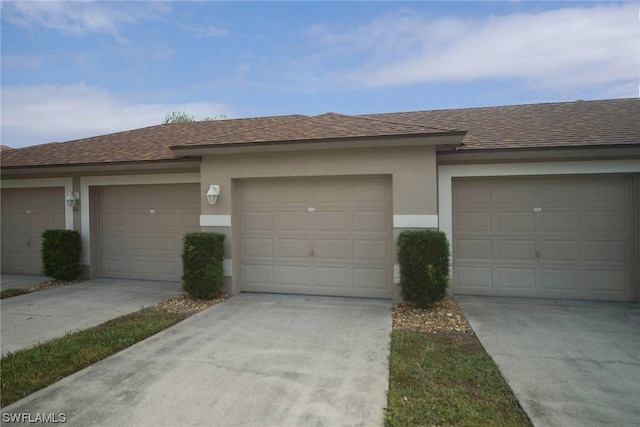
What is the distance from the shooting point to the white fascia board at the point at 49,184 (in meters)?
8.81

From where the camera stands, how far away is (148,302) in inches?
263

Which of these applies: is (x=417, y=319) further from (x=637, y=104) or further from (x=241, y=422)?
(x=637, y=104)

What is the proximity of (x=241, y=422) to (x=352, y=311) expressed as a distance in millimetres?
3404

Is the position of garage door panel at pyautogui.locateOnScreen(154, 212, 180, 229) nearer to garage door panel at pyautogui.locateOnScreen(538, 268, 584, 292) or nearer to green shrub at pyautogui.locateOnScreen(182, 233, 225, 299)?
green shrub at pyautogui.locateOnScreen(182, 233, 225, 299)

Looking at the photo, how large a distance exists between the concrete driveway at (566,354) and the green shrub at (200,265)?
465cm

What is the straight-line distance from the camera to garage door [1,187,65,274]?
30.2 ft

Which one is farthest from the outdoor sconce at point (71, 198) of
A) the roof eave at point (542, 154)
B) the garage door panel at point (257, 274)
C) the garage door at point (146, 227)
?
the roof eave at point (542, 154)

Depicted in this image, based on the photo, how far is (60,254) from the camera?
8227 millimetres

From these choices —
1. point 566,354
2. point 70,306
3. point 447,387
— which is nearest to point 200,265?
point 70,306

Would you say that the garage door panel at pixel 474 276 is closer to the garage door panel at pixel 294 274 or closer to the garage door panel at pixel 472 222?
the garage door panel at pixel 472 222

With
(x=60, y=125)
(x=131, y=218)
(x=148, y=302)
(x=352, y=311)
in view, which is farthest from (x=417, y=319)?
(x=60, y=125)

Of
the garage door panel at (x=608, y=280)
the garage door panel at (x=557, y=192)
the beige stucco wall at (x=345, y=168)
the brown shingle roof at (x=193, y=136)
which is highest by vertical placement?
the brown shingle roof at (x=193, y=136)

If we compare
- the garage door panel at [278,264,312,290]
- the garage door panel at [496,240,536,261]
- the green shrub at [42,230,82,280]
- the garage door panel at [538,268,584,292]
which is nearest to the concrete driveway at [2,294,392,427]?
the garage door panel at [278,264,312,290]

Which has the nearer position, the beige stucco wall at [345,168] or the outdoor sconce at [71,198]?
the beige stucco wall at [345,168]
